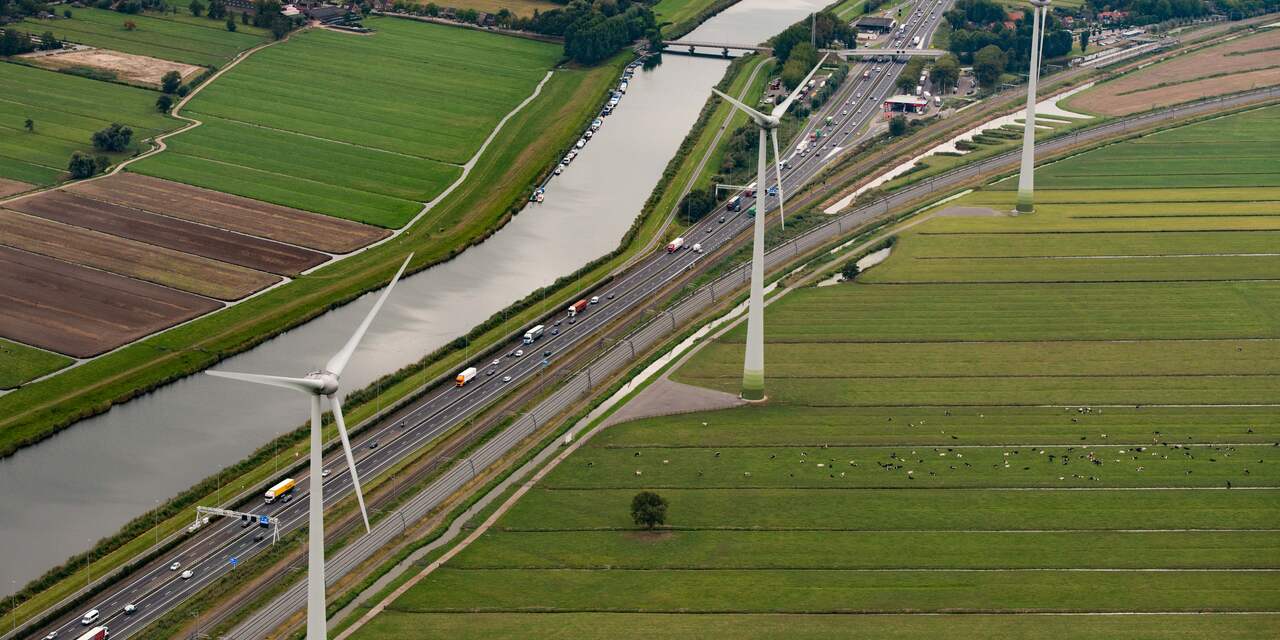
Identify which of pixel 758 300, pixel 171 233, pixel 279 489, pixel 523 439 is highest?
pixel 758 300

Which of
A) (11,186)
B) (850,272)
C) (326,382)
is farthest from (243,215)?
(326,382)

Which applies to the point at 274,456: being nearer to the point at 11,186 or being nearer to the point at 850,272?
the point at 850,272

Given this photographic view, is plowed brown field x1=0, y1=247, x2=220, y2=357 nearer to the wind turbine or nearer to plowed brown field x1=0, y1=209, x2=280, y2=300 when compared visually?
plowed brown field x1=0, y1=209, x2=280, y2=300

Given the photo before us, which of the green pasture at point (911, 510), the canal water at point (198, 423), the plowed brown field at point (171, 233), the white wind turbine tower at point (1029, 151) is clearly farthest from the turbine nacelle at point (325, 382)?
the white wind turbine tower at point (1029, 151)

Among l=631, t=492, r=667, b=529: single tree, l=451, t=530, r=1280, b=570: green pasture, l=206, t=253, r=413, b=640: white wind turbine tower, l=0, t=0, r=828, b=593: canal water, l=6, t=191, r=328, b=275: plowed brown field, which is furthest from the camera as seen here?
l=6, t=191, r=328, b=275: plowed brown field

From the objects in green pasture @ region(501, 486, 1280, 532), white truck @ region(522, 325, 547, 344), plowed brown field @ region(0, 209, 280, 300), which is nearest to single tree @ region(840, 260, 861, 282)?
white truck @ region(522, 325, 547, 344)

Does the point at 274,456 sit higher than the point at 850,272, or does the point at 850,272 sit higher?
the point at 850,272

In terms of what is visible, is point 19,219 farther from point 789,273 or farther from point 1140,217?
point 1140,217
